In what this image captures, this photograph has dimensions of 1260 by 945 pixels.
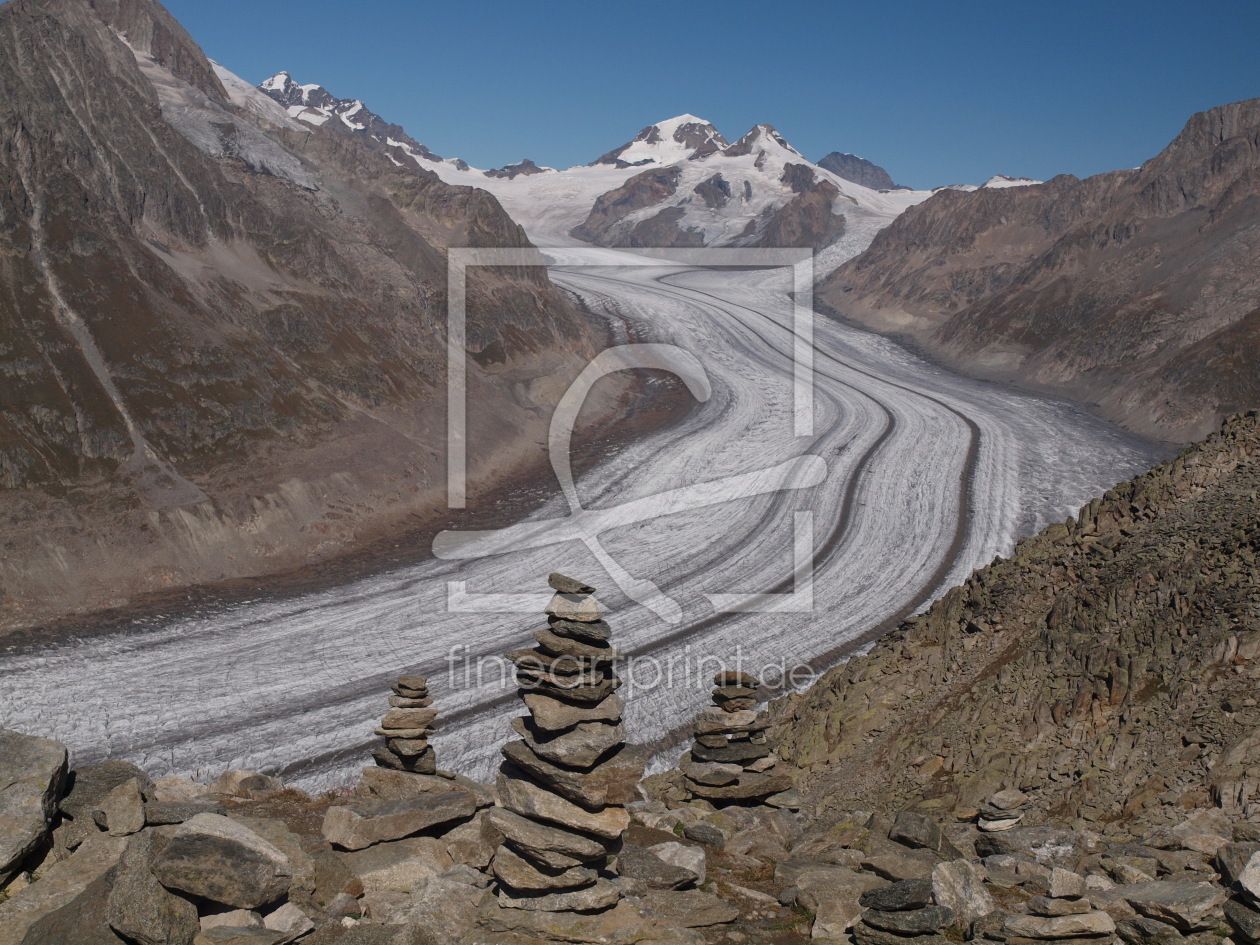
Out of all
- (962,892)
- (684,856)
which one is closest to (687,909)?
(684,856)

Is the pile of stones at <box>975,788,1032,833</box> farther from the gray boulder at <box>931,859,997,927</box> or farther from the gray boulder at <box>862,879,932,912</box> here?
the gray boulder at <box>862,879,932,912</box>

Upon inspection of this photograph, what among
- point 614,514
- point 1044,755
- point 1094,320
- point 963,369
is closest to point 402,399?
point 614,514

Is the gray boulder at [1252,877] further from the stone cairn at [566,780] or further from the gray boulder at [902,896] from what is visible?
the stone cairn at [566,780]

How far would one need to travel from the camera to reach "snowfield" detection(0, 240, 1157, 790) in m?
19.9

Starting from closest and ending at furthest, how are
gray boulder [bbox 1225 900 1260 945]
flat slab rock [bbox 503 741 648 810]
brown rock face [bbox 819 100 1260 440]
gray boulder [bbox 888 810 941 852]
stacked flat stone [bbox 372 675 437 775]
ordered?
gray boulder [bbox 1225 900 1260 945] < flat slab rock [bbox 503 741 648 810] < gray boulder [bbox 888 810 941 852] < stacked flat stone [bbox 372 675 437 775] < brown rock face [bbox 819 100 1260 440]

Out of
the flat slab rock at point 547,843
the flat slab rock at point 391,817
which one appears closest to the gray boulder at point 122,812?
the flat slab rock at point 391,817

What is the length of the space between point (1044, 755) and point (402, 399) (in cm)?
3017

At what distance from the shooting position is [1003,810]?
12328mm

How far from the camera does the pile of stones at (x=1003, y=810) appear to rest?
12078mm

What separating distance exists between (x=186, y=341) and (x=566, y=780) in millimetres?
27353

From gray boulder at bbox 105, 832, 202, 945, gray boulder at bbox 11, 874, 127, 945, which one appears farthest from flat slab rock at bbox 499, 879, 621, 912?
gray boulder at bbox 11, 874, 127, 945

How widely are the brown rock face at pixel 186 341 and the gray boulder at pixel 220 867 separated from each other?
57.1 feet

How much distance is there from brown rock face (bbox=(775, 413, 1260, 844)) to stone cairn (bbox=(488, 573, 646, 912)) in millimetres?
5494

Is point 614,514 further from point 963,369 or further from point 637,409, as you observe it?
point 963,369
